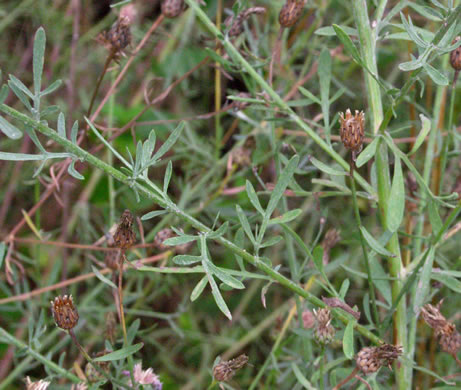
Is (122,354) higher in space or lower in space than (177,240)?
lower

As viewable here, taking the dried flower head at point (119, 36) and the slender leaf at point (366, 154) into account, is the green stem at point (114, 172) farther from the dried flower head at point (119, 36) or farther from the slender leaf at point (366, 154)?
the dried flower head at point (119, 36)

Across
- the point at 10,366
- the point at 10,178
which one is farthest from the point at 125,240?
the point at 10,178

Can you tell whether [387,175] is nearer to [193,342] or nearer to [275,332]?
[275,332]

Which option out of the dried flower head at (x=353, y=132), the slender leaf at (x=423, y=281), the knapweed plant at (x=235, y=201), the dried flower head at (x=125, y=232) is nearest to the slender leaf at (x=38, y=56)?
the knapweed plant at (x=235, y=201)

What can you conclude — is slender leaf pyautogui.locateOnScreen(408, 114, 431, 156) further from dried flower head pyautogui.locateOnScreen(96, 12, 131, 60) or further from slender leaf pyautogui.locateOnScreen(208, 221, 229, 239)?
dried flower head pyautogui.locateOnScreen(96, 12, 131, 60)

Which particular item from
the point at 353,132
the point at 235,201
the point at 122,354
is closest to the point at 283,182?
the point at 353,132

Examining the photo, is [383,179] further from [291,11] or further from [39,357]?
[39,357]

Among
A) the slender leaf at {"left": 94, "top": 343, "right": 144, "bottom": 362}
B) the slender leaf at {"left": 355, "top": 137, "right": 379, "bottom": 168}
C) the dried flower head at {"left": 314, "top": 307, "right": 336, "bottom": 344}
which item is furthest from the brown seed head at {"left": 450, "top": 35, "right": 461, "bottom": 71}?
the slender leaf at {"left": 94, "top": 343, "right": 144, "bottom": 362}
